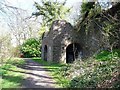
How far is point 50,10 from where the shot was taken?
3862 cm

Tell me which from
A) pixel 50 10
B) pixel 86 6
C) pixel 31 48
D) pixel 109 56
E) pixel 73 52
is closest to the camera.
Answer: pixel 109 56

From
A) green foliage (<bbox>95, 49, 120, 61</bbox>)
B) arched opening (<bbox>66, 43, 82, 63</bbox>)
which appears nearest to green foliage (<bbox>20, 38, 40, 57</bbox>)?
arched opening (<bbox>66, 43, 82, 63</bbox>)

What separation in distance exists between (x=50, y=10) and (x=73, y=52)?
11.9m

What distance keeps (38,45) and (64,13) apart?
20.6 ft

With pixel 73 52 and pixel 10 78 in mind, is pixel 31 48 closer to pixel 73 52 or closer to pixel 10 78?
pixel 73 52

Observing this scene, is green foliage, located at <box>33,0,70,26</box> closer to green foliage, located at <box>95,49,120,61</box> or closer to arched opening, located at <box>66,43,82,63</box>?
arched opening, located at <box>66,43,82,63</box>

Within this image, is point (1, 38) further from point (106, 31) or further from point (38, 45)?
point (38, 45)

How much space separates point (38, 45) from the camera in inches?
1588

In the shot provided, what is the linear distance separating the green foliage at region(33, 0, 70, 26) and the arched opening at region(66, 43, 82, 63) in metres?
11.0

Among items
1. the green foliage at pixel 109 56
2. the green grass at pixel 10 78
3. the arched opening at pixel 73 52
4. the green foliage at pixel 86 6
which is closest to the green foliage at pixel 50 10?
the arched opening at pixel 73 52

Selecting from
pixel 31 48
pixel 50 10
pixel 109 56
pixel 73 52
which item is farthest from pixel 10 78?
pixel 50 10

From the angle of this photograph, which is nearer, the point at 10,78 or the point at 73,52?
the point at 10,78

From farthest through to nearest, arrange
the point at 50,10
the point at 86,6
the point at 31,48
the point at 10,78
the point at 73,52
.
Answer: the point at 50,10 → the point at 31,48 → the point at 73,52 → the point at 86,6 → the point at 10,78

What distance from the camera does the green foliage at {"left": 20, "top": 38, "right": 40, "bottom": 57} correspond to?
121ft
